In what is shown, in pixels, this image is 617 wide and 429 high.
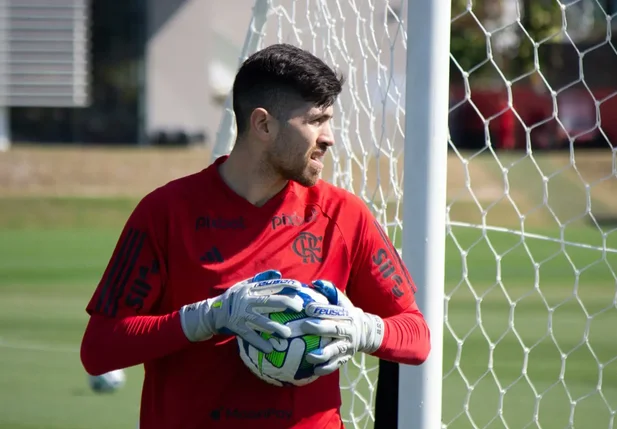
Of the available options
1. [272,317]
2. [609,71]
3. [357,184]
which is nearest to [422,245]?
[272,317]

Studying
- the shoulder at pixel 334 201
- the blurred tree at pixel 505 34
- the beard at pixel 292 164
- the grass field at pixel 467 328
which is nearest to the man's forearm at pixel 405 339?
the shoulder at pixel 334 201

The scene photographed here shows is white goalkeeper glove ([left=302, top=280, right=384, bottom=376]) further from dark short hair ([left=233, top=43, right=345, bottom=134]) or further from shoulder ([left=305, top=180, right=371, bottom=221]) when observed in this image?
dark short hair ([left=233, top=43, right=345, bottom=134])

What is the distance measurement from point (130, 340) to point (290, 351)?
404 mm

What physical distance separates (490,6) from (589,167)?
28.3ft

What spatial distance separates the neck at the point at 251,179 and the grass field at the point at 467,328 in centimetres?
152

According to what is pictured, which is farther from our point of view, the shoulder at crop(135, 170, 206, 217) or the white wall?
the white wall

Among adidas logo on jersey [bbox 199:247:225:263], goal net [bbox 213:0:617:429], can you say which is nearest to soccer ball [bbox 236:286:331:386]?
adidas logo on jersey [bbox 199:247:225:263]

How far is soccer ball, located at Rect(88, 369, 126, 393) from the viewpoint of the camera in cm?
658

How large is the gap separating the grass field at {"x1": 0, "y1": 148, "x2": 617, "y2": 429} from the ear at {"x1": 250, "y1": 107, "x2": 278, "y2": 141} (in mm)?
1613

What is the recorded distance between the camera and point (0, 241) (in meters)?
15.8

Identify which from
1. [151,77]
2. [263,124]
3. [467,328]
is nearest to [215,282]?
[263,124]

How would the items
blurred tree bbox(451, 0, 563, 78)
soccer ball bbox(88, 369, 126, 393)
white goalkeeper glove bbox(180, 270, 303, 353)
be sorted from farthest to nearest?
blurred tree bbox(451, 0, 563, 78)
soccer ball bbox(88, 369, 126, 393)
white goalkeeper glove bbox(180, 270, 303, 353)

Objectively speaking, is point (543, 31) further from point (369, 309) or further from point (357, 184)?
point (369, 309)

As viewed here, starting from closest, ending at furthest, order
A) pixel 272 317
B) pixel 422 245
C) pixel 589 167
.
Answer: pixel 272 317
pixel 422 245
pixel 589 167
